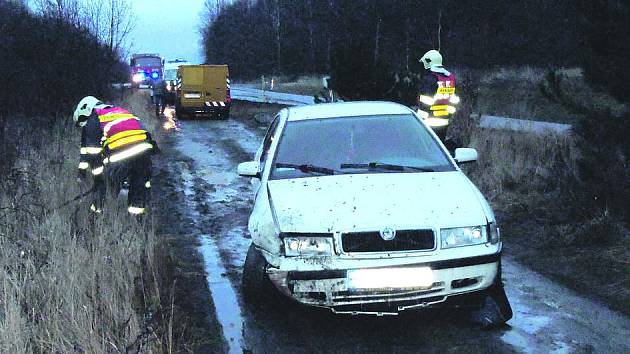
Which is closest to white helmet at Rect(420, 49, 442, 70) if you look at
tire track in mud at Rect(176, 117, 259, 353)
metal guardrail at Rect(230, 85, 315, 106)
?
tire track in mud at Rect(176, 117, 259, 353)

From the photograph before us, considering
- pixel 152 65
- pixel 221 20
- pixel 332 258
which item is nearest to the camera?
pixel 332 258

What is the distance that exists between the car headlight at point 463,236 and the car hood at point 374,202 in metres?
0.04

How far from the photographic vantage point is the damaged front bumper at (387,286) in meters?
4.35

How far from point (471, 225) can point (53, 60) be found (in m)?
13.0

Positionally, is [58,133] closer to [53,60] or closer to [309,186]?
[53,60]

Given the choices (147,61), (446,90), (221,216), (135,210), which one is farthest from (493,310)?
(147,61)

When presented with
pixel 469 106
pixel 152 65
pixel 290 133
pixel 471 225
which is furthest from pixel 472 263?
pixel 152 65

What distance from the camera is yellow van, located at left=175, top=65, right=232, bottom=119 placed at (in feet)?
89.6

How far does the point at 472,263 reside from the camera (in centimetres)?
446

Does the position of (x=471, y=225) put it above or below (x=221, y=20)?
below

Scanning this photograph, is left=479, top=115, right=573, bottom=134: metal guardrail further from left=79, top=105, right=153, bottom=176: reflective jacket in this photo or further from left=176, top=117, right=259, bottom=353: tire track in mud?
left=79, top=105, right=153, bottom=176: reflective jacket

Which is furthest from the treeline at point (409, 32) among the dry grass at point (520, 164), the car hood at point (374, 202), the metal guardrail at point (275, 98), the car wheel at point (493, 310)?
the car wheel at point (493, 310)

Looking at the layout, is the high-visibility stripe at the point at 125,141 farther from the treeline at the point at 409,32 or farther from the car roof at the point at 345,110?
the treeline at the point at 409,32

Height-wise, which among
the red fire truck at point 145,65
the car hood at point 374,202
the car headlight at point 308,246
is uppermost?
the red fire truck at point 145,65
